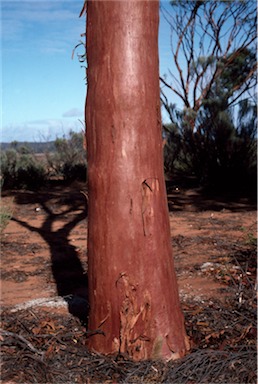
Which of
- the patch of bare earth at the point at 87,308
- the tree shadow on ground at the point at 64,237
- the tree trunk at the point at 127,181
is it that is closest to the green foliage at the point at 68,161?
the tree shadow on ground at the point at 64,237

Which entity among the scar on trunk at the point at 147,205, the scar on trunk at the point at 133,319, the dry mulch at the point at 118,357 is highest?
the scar on trunk at the point at 147,205

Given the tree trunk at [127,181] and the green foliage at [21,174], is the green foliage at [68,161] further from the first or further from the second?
the tree trunk at [127,181]

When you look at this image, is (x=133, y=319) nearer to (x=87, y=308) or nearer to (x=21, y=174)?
(x=87, y=308)

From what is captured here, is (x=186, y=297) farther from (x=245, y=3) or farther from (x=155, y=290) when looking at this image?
(x=245, y=3)

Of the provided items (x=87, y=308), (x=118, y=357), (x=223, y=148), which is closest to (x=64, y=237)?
(x=87, y=308)

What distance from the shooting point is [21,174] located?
1434 cm

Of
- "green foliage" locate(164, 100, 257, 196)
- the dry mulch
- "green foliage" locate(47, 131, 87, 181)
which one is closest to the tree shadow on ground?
the dry mulch

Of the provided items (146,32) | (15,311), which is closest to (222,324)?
(15,311)

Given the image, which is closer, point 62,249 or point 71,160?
point 62,249

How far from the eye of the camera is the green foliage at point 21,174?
46.2 feet

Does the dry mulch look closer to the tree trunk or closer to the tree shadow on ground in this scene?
the tree trunk

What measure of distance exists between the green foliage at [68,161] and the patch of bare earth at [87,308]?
6.42m

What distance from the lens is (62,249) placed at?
23.6 ft

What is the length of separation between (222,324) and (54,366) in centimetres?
126
